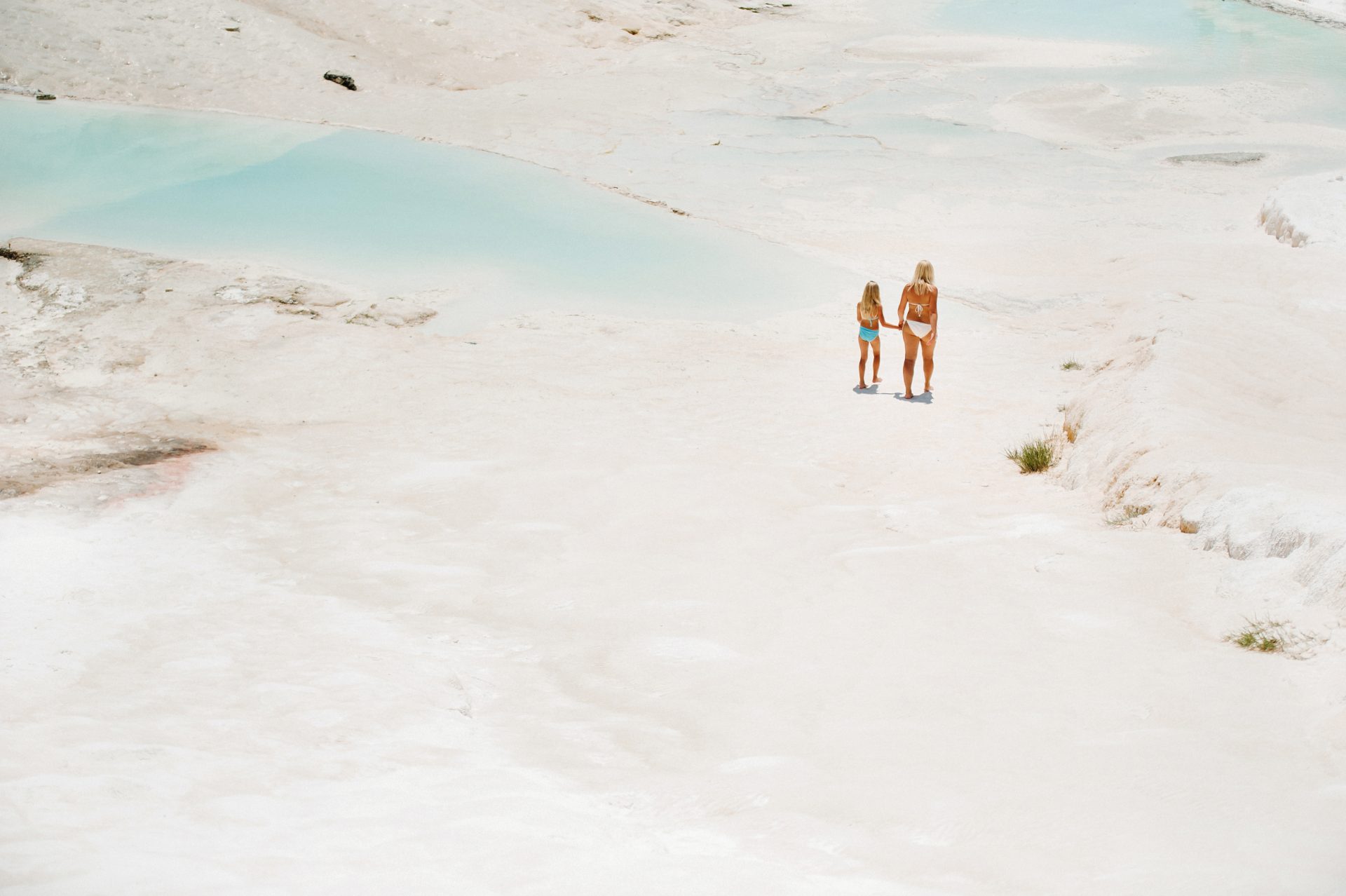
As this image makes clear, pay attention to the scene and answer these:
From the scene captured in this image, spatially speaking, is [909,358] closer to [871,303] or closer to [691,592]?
[871,303]

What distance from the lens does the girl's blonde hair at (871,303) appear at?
343 inches

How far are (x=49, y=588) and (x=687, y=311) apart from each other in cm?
702

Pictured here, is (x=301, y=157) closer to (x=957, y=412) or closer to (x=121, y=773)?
(x=957, y=412)

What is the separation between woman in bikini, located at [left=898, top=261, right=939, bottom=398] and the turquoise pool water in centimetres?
225

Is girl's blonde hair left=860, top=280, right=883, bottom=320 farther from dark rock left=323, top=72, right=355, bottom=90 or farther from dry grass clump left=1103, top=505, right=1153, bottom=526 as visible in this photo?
dark rock left=323, top=72, right=355, bottom=90

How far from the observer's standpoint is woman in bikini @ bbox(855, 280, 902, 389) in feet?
28.7

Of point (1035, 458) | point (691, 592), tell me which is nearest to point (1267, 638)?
A: point (691, 592)

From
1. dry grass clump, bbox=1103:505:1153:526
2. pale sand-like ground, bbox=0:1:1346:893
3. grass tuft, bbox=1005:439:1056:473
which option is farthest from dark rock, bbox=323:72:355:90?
dry grass clump, bbox=1103:505:1153:526

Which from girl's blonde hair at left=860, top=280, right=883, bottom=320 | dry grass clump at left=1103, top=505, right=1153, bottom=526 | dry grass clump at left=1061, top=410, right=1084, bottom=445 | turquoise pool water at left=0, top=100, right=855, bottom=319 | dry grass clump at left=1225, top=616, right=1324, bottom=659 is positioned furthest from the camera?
turquoise pool water at left=0, top=100, right=855, bottom=319

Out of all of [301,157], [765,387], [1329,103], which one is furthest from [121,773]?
[1329,103]

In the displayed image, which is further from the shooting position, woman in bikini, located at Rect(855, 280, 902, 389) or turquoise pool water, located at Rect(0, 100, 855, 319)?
turquoise pool water, located at Rect(0, 100, 855, 319)

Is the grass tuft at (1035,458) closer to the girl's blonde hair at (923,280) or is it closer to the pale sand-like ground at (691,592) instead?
the pale sand-like ground at (691,592)

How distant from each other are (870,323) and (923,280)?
58cm

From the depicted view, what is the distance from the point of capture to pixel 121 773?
3133 mm
